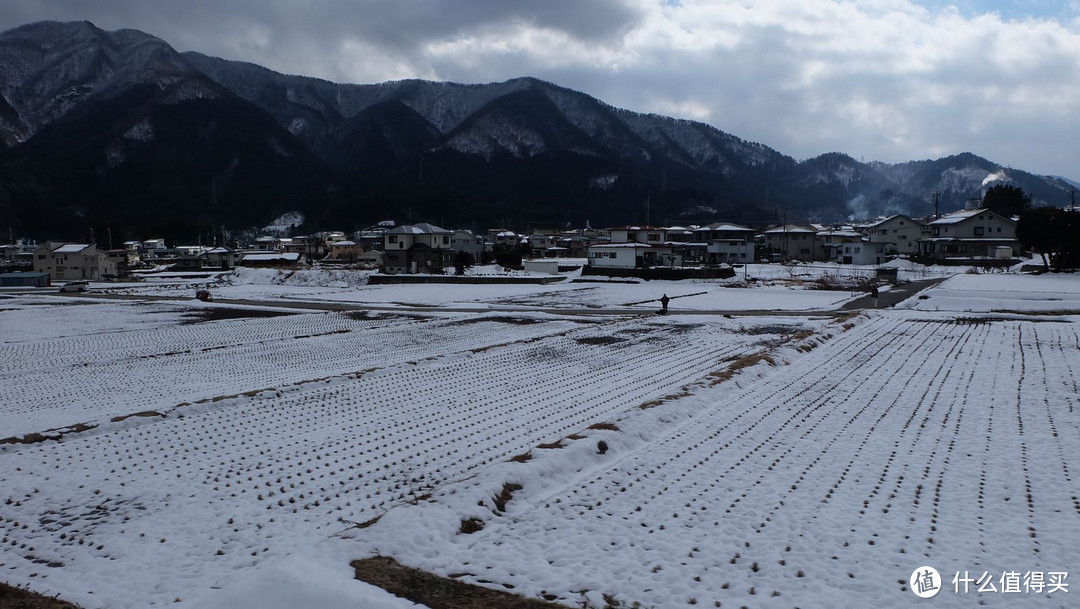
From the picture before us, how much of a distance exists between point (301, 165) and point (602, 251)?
384 feet

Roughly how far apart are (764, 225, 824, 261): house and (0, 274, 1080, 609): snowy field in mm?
53857

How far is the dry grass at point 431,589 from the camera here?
5.25 metres

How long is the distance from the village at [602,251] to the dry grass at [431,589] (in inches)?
1839

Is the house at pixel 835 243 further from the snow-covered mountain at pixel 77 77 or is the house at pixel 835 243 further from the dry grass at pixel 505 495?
the snow-covered mountain at pixel 77 77

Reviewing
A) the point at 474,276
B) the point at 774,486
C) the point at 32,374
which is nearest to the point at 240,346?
the point at 32,374

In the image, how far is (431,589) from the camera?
5516 millimetres

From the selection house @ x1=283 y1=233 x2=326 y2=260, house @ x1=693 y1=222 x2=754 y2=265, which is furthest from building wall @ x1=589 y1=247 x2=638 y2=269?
house @ x1=283 y1=233 x2=326 y2=260

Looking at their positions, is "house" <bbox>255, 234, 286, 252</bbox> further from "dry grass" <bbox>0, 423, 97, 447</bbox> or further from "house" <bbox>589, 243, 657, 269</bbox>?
"dry grass" <bbox>0, 423, 97, 447</bbox>

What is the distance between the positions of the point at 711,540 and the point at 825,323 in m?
19.5

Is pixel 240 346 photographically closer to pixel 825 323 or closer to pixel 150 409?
pixel 150 409

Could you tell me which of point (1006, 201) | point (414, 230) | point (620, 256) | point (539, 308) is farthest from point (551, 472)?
point (1006, 201)

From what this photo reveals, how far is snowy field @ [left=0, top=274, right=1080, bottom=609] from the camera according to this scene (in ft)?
18.8

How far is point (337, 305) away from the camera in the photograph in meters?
34.2

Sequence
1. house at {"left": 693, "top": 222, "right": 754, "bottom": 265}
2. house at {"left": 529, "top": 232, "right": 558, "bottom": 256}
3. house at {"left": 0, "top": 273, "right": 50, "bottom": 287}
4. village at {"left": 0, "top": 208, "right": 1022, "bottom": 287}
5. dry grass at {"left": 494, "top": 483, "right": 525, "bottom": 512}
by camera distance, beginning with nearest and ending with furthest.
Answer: dry grass at {"left": 494, "top": 483, "right": 525, "bottom": 512}
house at {"left": 0, "top": 273, "right": 50, "bottom": 287}
village at {"left": 0, "top": 208, "right": 1022, "bottom": 287}
house at {"left": 693, "top": 222, "right": 754, "bottom": 265}
house at {"left": 529, "top": 232, "right": 558, "bottom": 256}
